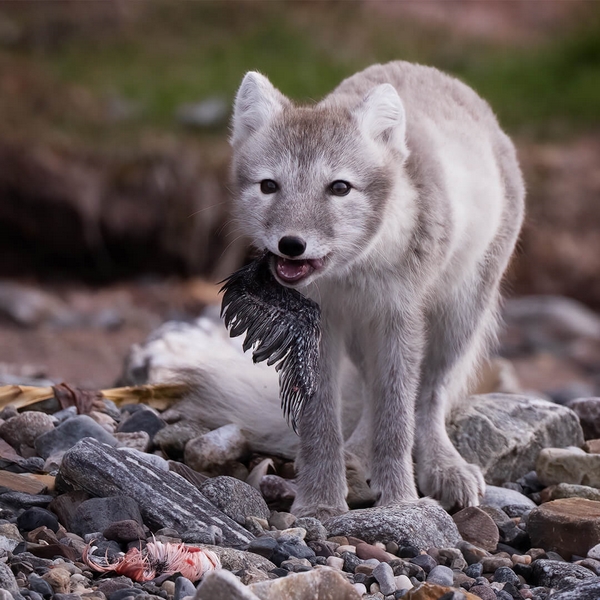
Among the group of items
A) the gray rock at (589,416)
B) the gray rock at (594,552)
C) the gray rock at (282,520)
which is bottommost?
the gray rock at (594,552)

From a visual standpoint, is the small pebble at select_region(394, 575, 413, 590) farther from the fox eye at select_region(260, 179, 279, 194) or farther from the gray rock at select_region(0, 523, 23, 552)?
the fox eye at select_region(260, 179, 279, 194)

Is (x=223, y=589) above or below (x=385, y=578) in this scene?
below

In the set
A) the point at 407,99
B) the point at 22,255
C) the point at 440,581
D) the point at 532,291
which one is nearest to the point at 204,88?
the point at 22,255

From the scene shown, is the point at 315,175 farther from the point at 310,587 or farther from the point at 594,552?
the point at 594,552

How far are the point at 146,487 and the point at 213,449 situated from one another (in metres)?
0.67

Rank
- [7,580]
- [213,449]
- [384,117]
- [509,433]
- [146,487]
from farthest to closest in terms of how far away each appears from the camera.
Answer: [509,433], [213,449], [384,117], [146,487], [7,580]

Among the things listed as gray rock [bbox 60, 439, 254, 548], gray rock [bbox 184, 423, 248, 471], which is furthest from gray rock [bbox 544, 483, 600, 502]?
gray rock [bbox 60, 439, 254, 548]

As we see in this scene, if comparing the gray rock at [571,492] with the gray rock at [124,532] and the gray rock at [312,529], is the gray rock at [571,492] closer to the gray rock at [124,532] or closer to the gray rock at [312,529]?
the gray rock at [312,529]

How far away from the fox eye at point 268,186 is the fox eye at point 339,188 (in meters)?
0.18

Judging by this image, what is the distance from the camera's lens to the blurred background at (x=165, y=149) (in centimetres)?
920

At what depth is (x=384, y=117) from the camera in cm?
344

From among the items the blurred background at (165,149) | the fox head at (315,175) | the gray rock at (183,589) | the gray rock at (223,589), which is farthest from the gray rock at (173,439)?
the blurred background at (165,149)

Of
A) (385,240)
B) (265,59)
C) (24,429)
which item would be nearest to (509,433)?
(385,240)

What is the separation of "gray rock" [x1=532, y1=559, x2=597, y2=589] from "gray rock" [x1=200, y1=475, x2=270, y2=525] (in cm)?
89
